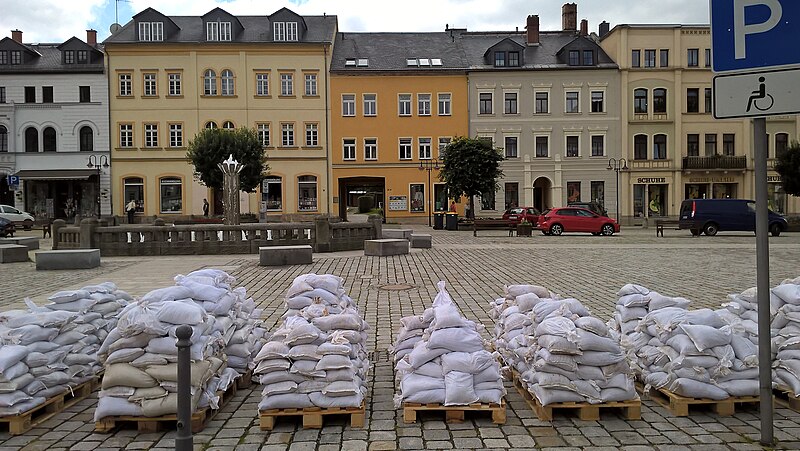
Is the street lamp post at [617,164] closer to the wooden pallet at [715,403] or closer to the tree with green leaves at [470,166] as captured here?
the tree with green leaves at [470,166]

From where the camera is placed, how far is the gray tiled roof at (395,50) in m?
48.6

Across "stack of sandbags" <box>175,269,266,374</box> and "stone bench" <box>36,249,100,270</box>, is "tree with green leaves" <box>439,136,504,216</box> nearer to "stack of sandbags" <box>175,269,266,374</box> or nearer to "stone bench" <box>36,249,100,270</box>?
"stone bench" <box>36,249,100,270</box>

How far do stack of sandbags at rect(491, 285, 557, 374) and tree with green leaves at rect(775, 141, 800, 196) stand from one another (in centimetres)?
4196

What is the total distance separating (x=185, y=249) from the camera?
2150 cm

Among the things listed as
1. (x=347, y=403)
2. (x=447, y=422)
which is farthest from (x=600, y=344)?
(x=347, y=403)

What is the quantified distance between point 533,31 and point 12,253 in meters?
42.5

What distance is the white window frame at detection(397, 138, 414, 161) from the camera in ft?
159

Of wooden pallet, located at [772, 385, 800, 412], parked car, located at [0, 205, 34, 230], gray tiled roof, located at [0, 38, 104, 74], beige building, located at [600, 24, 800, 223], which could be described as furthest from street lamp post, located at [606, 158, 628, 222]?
wooden pallet, located at [772, 385, 800, 412]

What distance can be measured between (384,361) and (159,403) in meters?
2.77

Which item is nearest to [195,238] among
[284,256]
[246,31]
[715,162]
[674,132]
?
[284,256]

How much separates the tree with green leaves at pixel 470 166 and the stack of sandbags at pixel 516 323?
32397 millimetres

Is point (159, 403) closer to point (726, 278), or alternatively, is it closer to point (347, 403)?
point (347, 403)

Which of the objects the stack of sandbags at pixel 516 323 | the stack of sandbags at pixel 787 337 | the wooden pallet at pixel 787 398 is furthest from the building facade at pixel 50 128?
the wooden pallet at pixel 787 398

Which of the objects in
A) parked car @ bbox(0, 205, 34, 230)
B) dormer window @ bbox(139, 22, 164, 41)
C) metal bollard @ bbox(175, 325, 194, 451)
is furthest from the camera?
dormer window @ bbox(139, 22, 164, 41)
